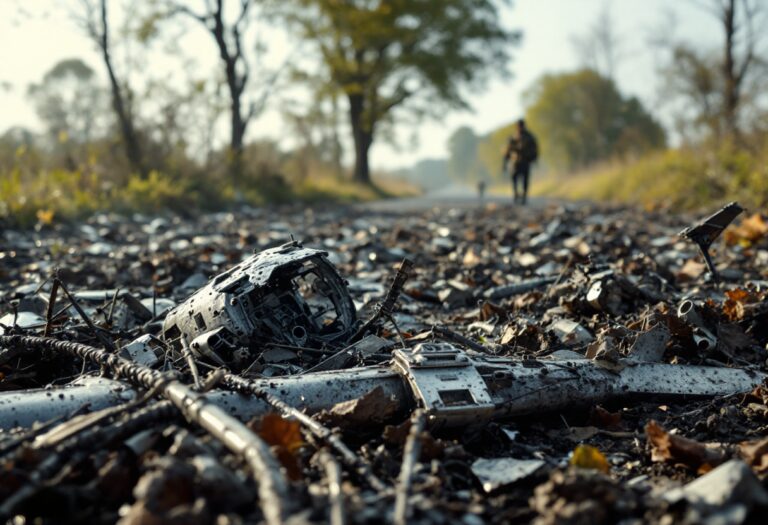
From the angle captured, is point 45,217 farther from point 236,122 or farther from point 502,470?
point 236,122

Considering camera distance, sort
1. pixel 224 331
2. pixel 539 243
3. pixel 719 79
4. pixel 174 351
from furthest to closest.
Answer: pixel 719 79, pixel 539 243, pixel 174 351, pixel 224 331

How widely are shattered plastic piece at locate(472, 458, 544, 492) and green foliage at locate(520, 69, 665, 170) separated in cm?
3262

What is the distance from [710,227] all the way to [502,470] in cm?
254

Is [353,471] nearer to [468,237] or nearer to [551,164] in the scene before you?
[468,237]

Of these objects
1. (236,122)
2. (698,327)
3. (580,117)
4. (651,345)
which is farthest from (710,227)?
(580,117)

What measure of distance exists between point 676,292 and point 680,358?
5.34ft

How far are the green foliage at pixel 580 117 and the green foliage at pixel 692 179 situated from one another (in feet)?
44.8

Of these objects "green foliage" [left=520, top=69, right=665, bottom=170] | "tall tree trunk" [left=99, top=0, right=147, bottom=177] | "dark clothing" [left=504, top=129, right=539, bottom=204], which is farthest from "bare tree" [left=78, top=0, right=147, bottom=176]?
"green foliage" [left=520, top=69, right=665, bottom=170]

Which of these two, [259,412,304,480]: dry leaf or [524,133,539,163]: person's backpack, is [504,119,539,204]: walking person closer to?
[524,133,539,163]: person's backpack

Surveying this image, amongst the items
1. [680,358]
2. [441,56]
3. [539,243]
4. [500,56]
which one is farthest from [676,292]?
[500,56]

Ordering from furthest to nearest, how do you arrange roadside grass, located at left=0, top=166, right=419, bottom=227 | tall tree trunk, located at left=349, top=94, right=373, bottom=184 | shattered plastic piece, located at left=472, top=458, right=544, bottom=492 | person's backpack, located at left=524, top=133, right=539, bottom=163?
tall tree trunk, located at left=349, top=94, right=373, bottom=184
person's backpack, located at left=524, top=133, right=539, bottom=163
roadside grass, located at left=0, top=166, right=419, bottom=227
shattered plastic piece, located at left=472, top=458, right=544, bottom=492

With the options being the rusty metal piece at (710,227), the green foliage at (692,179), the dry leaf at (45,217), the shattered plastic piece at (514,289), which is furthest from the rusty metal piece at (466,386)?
the green foliage at (692,179)

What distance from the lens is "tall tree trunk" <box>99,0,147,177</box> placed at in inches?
558

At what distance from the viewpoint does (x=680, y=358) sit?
2865 millimetres
